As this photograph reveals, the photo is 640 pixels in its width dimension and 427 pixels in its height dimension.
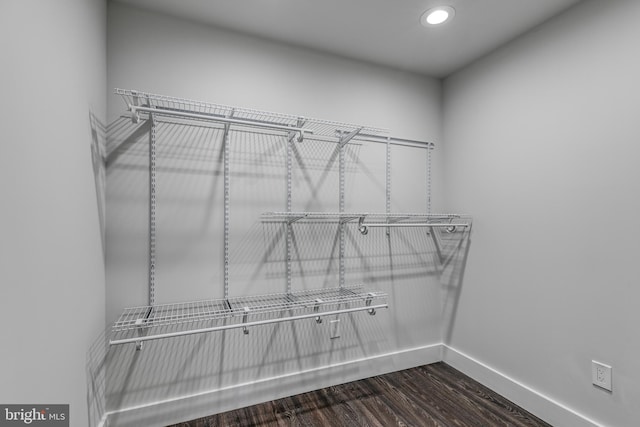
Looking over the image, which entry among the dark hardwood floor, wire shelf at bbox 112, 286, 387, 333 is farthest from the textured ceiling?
the dark hardwood floor

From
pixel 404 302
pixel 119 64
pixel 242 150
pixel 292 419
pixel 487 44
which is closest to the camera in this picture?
pixel 119 64

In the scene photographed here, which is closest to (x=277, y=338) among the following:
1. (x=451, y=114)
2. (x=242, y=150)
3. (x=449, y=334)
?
(x=242, y=150)

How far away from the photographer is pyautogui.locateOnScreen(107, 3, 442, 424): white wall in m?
1.57

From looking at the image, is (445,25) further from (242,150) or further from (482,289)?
(482,289)

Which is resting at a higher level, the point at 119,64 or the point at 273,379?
the point at 119,64

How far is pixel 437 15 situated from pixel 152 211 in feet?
6.30

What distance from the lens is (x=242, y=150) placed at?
1796mm

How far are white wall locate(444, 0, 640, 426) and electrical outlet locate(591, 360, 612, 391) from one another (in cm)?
2

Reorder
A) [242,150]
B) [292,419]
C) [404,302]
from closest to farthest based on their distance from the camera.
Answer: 1. [292,419]
2. [242,150]
3. [404,302]

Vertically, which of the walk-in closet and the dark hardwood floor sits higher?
the walk-in closet

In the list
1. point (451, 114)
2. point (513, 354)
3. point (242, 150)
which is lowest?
point (513, 354)

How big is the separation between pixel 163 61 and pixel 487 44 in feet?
6.63

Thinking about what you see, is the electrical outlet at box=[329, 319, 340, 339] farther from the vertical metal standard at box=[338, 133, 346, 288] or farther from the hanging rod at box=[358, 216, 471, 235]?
the hanging rod at box=[358, 216, 471, 235]

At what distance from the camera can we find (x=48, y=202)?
37.7 inches
